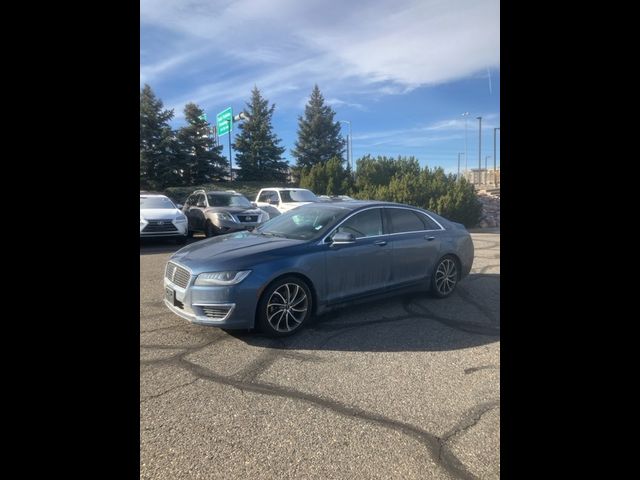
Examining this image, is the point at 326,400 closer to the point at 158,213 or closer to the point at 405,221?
the point at 405,221

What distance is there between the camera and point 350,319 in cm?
506

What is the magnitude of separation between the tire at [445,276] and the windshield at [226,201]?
9142 millimetres

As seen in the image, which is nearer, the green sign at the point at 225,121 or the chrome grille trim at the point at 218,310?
the chrome grille trim at the point at 218,310

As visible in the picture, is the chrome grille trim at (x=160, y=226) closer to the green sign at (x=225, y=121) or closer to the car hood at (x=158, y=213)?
the car hood at (x=158, y=213)

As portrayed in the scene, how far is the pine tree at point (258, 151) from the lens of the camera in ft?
139

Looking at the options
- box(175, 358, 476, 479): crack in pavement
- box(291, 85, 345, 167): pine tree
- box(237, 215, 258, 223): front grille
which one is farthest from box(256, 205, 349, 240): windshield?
box(291, 85, 345, 167): pine tree

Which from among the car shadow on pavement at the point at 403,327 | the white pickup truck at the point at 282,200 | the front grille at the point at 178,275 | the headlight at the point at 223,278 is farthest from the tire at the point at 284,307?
the white pickup truck at the point at 282,200

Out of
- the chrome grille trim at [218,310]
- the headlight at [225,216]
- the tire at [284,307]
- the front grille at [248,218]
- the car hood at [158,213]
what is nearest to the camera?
the chrome grille trim at [218,310]

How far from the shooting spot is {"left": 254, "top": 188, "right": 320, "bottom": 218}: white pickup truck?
53.4 ft

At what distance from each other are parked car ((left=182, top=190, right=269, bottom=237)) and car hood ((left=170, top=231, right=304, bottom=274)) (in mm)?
7360

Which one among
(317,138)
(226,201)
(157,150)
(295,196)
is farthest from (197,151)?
(226,201)

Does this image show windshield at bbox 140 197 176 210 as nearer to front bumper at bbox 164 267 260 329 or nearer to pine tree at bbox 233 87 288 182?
front bumper at bbox 164 267 260 329
